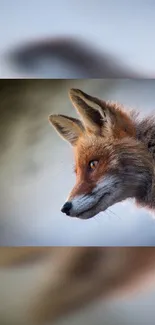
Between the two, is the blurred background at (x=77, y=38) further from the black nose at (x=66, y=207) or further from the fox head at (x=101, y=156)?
the black nose at (x=66, y=207)

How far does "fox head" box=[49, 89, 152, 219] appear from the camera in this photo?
6.14 feet

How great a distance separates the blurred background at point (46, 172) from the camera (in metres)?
1.87

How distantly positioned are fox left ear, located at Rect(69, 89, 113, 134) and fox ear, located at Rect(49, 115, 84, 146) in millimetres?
36

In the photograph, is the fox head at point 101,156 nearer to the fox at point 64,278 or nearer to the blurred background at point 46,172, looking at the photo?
the blurred background at point 46,172

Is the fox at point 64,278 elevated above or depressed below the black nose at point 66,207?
below

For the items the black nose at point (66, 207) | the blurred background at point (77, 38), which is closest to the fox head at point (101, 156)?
the black nose at point (66, 207)

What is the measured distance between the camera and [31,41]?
1945mm

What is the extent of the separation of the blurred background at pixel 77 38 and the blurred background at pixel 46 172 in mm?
58

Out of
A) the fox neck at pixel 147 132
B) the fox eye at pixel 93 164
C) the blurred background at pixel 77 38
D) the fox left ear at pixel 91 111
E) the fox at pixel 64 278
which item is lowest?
the fox at pixel 64 278

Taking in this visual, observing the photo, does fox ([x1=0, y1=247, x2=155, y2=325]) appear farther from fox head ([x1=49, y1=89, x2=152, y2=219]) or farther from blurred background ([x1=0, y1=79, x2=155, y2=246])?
fox head ([x1=49, y1=89, x2=152, y2=219])

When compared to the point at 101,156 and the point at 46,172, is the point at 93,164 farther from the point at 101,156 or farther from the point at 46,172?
the point at 46,172

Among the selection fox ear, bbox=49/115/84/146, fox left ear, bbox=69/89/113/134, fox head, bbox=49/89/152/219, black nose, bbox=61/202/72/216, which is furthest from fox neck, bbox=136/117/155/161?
black nose, bbox=61/202/72/216

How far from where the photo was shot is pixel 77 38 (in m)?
1.95

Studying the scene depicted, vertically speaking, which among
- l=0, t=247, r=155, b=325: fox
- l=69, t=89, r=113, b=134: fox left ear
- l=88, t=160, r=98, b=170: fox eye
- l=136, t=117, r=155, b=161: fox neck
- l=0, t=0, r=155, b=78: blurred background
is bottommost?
l=0, t=247, r=155, b=325: fox
